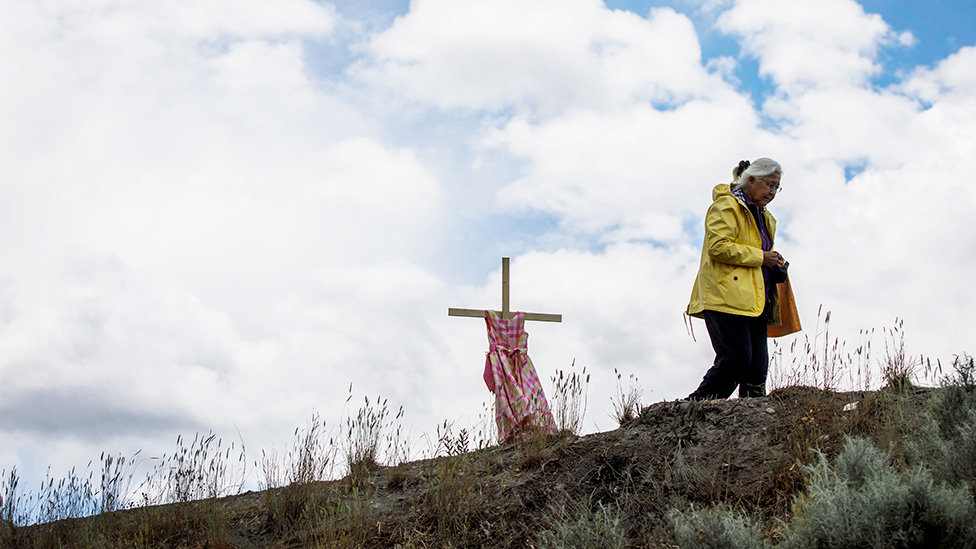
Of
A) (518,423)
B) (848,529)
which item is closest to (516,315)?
(518,423)

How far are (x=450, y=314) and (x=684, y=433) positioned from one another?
3148mm

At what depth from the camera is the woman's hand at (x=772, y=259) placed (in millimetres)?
5543

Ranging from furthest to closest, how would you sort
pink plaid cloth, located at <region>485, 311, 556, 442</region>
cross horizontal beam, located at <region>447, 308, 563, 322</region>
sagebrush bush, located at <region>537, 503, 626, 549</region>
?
cross horizontal beam, located at <region>447, 308, 563, 322</region> < pink plaid cloth, located at <region>485, 311, 556, 442</region> < sagebrush bush, located at <region>537, 503, 626, 549</region>

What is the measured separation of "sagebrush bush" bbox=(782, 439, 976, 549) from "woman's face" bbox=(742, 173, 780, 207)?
2917mm

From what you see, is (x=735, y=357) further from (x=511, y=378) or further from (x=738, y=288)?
(x=511, y=378)

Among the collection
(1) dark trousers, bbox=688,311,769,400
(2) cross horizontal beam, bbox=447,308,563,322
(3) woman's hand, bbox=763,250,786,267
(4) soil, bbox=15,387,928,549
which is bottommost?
(4) soil, bbox=15,387,928,549

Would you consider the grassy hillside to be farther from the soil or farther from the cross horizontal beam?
the cross horizontal beam

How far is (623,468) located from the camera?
16.2 ft

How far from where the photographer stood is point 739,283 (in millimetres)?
5402

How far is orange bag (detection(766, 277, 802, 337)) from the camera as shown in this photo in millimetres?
5895

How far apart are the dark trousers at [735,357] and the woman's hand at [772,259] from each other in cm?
38

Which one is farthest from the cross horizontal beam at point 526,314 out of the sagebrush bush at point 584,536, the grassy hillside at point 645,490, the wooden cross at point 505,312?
the sagebrush bush at point 584,536

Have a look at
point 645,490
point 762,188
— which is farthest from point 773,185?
point 645,490

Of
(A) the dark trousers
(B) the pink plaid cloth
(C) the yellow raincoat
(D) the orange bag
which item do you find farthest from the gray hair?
(B) the pink plaid cloth
